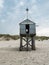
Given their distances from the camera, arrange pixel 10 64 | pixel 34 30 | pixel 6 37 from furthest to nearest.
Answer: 1. pixel 6 37
2. pixel 34 30
3. pixel 10 64

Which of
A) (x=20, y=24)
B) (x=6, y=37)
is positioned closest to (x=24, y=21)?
(x=20, y=24)

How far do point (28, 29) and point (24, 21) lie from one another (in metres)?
1.18

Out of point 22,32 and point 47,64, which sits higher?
point 22,32

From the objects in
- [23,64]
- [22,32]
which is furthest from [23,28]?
[23,64]

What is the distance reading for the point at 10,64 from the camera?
50.2 ft

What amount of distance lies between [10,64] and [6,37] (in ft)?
115

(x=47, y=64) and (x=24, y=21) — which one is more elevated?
(x=24, y=21)

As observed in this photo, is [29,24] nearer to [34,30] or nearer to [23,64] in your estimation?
[34,30]

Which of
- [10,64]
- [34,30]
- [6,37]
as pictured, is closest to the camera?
[10,64]

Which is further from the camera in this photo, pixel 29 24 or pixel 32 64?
pixel 29 24

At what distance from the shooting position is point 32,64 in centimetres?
1535

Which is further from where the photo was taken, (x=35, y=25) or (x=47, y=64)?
(x=35, y=25)

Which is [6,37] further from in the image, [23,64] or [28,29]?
[23,64]

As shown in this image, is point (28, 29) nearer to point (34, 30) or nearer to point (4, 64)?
point (34, 30)
